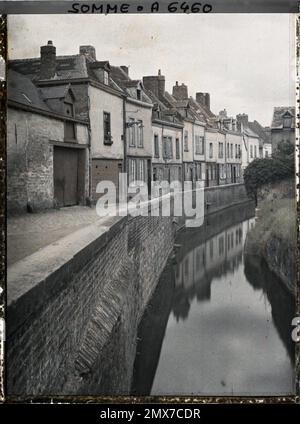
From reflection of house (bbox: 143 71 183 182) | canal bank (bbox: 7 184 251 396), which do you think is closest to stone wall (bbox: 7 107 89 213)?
canal bank (bbox: 7 184 251 396)

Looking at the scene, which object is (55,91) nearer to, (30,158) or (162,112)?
(30,158)

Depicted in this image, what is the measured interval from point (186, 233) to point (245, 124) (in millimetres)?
1966

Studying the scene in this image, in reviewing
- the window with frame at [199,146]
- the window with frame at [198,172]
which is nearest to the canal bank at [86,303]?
the window with frame at [198,172]

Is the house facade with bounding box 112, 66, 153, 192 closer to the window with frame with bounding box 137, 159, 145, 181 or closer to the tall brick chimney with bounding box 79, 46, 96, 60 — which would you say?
the window with frame with bounding box 137, 159, 145, 181

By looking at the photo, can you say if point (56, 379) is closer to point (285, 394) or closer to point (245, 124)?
point (285, 394)

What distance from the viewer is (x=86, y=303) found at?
206 inches

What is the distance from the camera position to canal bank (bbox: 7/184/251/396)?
3.97 metres

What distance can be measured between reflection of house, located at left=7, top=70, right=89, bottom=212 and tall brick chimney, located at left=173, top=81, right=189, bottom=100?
138cm

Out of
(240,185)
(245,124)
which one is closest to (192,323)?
(240,185)

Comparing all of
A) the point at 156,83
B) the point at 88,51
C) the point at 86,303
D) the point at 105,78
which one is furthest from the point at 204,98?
the point at 86,303

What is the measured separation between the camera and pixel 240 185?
6934 millimetres

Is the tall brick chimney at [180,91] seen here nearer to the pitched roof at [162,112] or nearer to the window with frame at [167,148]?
the pitched roof at [162,112]

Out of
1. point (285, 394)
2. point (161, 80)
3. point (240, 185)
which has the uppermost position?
point (161, 80)

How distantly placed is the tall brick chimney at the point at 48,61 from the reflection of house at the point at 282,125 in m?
2.88
